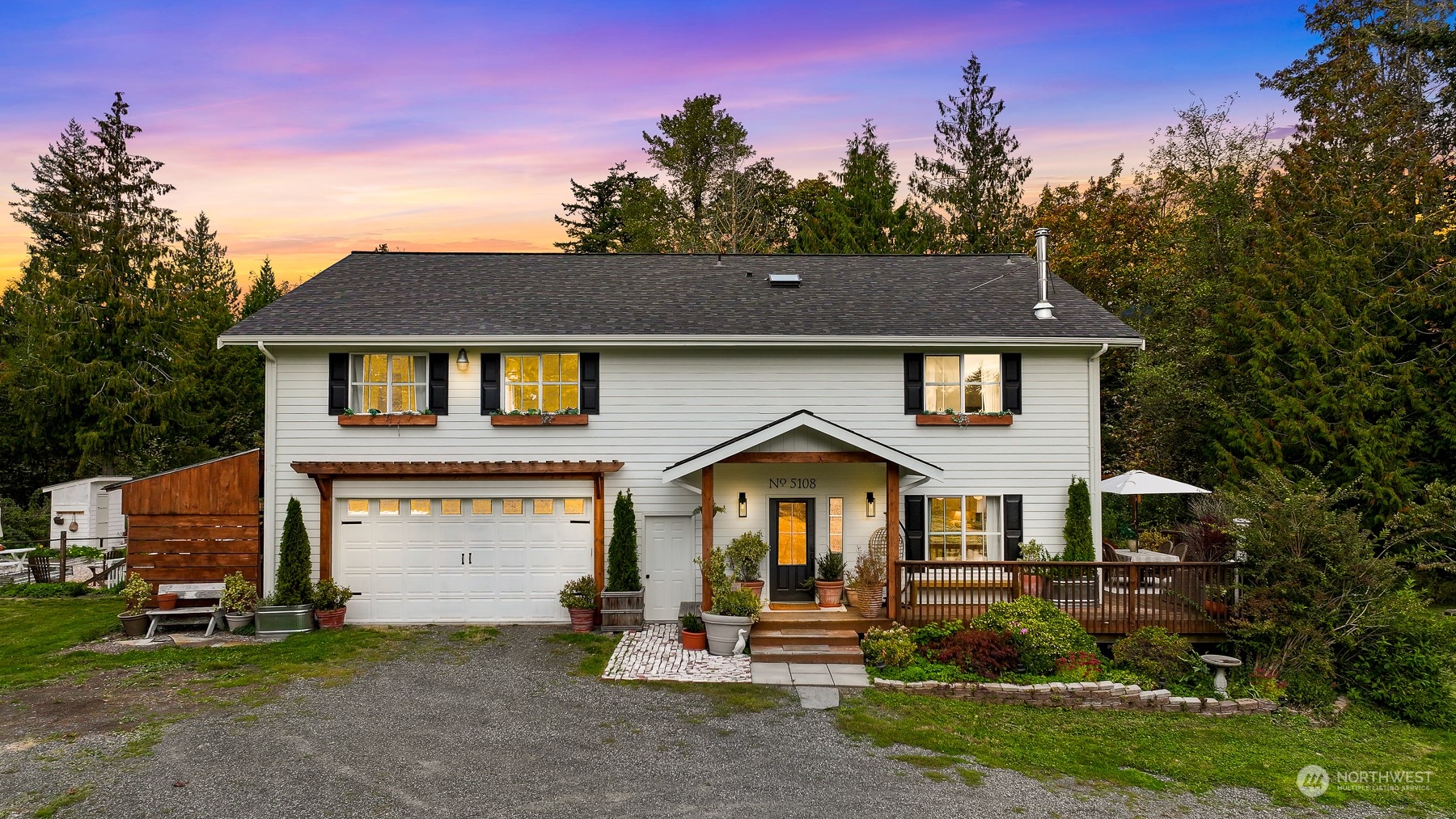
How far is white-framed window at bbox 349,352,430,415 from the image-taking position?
43.1 ft

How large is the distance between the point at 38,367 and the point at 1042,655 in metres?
31.2

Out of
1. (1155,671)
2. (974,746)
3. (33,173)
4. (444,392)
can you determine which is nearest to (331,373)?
(444,392)

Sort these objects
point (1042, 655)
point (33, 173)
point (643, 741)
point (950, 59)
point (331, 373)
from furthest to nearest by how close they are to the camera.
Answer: point (950, 59)
point (33, 173)
point (331, 373)
point (1042, 655)
point (643, 741)

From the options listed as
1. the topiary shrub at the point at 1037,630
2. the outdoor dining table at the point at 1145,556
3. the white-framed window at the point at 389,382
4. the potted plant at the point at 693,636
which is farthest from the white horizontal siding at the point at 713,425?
the topiary shrub at the point at 1037,630

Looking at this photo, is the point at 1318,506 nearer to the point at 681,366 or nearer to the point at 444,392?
the point at 681,366

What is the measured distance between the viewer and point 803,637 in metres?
11.2

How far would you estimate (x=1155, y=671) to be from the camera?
1026 centimetres

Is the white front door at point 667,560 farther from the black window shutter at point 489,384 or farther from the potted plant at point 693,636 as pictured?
the black window shutter at point 489,384

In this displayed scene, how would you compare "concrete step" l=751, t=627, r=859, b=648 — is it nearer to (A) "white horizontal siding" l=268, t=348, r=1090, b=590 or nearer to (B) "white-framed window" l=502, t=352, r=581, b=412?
(A) "white horizontal siding" l=268, t=348, r=1090, b=590

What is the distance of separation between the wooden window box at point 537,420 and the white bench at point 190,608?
17.3ft

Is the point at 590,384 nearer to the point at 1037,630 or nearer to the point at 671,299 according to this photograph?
the point at 671,299

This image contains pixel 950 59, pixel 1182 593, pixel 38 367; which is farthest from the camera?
pixel 950 59

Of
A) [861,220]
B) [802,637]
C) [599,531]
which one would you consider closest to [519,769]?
[802,637]

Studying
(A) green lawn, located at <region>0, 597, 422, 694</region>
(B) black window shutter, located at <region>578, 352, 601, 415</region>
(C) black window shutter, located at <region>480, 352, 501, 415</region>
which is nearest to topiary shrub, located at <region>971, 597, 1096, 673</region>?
(B) black window shutter, located at <region>578, 352, 601, 415</region>
